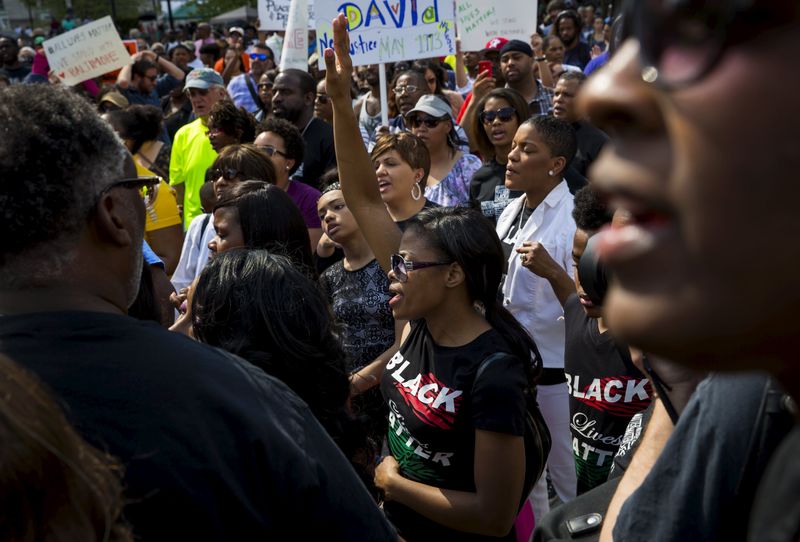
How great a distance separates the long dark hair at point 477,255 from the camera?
9.93 feet

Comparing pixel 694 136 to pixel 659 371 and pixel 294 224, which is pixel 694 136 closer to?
pixel 659 371

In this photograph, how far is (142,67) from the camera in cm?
1150

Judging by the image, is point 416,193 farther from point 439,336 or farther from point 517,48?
point 517,48

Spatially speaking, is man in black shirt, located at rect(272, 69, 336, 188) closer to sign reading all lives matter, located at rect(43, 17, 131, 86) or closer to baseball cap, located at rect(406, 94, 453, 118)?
baseball cap, located at rect(406, 94, 453, 118)

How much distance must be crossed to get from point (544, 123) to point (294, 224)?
73.6 inches

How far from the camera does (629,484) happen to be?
60.0 inches

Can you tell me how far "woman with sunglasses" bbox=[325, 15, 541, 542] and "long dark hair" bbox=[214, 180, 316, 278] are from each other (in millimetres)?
553

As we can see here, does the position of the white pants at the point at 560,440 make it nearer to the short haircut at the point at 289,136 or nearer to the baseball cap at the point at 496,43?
the short haircut at the point at 289,136

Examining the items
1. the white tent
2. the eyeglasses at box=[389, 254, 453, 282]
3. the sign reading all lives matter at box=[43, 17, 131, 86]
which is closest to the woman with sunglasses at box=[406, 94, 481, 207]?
the eyeglasses at box=[389, 254, 453, 282]

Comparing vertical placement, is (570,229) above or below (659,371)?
below

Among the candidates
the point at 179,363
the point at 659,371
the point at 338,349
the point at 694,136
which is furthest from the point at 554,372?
the point at 694,136

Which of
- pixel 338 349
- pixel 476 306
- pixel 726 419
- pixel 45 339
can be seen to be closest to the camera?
pixel 726 419

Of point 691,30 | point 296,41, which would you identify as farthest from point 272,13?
point 691,30

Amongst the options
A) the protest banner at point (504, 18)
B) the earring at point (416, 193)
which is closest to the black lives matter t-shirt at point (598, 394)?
the earring at point (416, 193)
